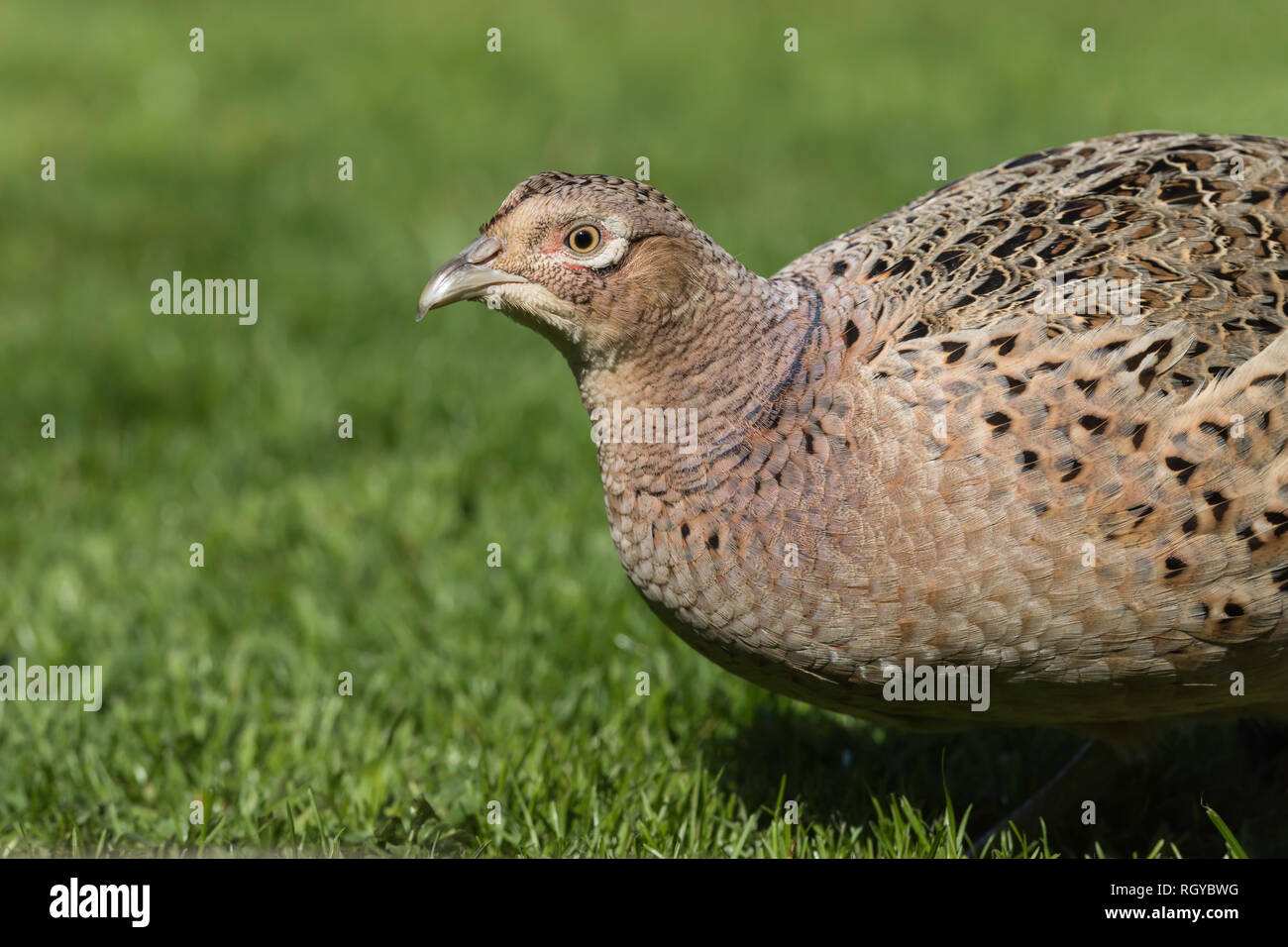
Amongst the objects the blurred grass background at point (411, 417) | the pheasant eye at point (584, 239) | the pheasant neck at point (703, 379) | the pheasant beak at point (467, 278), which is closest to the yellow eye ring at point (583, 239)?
the pheasant eye at point (584, 239)

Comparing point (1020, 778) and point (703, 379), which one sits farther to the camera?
point (1020, 778)

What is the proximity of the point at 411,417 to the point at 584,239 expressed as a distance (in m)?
3.77

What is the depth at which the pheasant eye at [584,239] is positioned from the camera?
359cm

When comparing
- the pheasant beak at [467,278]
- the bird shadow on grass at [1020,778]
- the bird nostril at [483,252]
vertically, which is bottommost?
the bird shadow on grass at [1020,778]

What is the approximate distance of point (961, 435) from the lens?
3.41 meters

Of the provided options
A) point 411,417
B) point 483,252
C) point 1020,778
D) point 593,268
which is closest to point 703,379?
point 593,268

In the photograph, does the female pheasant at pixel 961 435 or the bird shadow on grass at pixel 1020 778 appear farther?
the bird shadow on grass at pixel 1020 778

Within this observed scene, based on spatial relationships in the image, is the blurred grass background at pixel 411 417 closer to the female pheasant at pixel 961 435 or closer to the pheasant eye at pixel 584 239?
the female pheasant at pixel 961 435

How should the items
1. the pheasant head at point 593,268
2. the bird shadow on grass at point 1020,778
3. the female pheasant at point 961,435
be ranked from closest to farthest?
the female pheasant at point 961,435, the pheasant head at point 593,268, the bird shadow on grass at point 1020,778

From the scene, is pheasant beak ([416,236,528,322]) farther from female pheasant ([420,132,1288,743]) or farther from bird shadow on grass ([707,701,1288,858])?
bird shadow on grass ([707,701,1288,858])

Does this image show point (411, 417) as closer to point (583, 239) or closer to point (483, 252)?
point (483, 252)

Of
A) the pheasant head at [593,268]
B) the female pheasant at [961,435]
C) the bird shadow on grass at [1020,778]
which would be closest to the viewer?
the female pheasant at [961,435]

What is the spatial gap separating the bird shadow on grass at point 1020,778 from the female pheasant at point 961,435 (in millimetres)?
823

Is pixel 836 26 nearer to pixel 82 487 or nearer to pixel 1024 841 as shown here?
pixel 82 487
